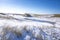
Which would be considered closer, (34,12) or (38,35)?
(38,35)

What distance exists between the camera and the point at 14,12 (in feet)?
5.37

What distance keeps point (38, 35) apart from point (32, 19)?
0.87 feet

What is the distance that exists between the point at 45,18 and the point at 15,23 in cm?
48

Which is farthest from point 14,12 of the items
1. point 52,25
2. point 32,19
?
point 52,25

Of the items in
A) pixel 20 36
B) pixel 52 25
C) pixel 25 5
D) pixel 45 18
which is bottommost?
pixel 20 36

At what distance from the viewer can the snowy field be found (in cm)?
152

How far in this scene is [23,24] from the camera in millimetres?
1568

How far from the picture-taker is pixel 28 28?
61.7 inches

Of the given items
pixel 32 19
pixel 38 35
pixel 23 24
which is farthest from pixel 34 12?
pixel 38 35

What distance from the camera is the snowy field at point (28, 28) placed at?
5.00 ft

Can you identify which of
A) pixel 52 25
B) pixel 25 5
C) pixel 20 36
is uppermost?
pixel 25 5

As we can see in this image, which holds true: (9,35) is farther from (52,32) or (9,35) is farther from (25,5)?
(52,32)

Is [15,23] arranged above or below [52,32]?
above

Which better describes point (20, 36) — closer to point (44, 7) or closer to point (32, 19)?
point (32, 19)
